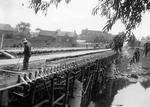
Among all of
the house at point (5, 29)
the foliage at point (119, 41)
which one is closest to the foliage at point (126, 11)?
the foliage at point (119, 41)

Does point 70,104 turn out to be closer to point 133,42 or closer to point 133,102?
point 133,42

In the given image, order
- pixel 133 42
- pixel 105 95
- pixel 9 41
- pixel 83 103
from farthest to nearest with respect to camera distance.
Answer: pixel 9 41, pixel 105 95, pixel 83 103, pixel 133 42

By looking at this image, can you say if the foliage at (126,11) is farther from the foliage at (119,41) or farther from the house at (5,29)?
the house at (5,29)

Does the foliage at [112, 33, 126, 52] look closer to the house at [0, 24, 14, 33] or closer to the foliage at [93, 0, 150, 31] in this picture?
the foliage at [93, 0, 150, 31]

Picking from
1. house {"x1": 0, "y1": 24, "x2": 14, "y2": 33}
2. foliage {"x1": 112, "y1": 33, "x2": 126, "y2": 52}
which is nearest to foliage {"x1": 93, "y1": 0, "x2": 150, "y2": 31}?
foliage {"x1": 112, "y1": 33, "x2": 126, "y2": 52}

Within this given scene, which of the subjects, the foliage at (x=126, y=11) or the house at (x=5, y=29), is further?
the house at (x=5, y=29)

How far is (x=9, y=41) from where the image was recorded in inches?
1390

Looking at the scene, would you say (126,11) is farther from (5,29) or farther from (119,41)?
(5,29)

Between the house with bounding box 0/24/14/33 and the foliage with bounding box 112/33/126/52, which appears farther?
the house with bounding box 0/24/14/33

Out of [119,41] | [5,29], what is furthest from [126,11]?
[5,29]

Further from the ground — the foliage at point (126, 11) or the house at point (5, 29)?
the house at point (5, 29)

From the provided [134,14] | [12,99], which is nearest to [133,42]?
[134,14]

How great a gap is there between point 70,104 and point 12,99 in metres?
6.72

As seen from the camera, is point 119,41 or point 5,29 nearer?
point 119,41
